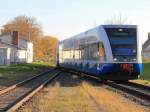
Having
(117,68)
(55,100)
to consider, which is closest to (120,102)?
(55,100)

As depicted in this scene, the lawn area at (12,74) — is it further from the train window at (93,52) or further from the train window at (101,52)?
the train window at (101,52)

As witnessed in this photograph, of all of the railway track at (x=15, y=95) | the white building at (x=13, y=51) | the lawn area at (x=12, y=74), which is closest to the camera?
the railway track at (x=15, y=95)

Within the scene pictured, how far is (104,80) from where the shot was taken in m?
29.0

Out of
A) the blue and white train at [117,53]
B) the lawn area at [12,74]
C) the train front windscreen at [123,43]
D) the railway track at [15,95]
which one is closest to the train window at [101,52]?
the blue and white train at [117,53]

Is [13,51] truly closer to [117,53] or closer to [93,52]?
[93,52]

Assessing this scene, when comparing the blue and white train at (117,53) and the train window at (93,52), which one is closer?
the blue and white train at (117,53)

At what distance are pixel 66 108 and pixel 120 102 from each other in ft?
8.78

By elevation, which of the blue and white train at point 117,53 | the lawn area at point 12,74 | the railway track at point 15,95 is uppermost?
the blue and white train at point 117,53

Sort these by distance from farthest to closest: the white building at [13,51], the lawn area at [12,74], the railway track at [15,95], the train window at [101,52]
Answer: the white building at [13,51], the lawn area at [12,74], the train window at [101,52], the railway track at [15,95]

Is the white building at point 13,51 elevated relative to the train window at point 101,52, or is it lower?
elevated

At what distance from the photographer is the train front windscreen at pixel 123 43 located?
2622 centimetres

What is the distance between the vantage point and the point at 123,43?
1048 inches

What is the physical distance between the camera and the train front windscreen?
86.0 ft

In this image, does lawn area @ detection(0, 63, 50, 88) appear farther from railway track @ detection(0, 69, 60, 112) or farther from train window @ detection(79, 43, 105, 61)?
train window @ detection(79, 43, 105, 61)
